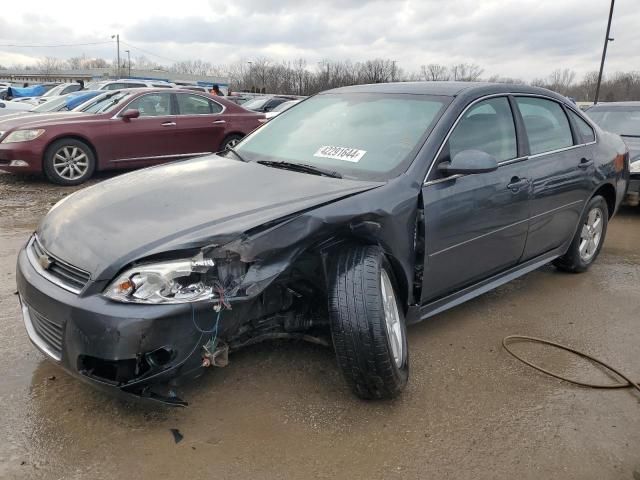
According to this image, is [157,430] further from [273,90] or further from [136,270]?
[273,90]

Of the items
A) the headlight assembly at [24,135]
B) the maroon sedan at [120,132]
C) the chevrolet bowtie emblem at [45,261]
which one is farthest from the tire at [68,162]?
the chevrolet bowtie emblem at [45,261]

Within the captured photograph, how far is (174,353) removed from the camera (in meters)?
2.30

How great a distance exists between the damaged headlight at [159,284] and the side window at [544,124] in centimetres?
263

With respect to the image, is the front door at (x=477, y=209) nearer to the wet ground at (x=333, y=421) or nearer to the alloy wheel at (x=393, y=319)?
the alloy wheel at (x=393, y=319)

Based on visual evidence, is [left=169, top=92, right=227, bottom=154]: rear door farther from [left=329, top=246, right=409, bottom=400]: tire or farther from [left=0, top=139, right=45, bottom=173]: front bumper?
[left=329, top=246, right=409, bottom=400]: tire

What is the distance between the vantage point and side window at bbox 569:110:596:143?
4441 mm

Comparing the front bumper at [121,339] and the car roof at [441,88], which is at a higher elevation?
the car roof at [441,88]

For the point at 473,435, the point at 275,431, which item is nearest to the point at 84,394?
the point at 275,431

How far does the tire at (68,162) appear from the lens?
7.71 m

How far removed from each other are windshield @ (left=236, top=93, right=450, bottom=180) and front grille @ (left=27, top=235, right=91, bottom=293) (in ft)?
4.70

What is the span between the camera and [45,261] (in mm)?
2547

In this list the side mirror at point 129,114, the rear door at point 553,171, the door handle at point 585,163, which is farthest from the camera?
the side mirror at point 129,114

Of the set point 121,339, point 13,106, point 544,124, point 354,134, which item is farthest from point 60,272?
point 13,106

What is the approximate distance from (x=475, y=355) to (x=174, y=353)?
187 centimetres
